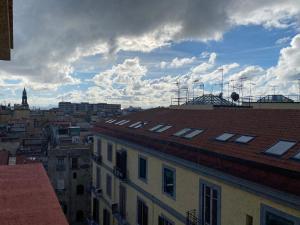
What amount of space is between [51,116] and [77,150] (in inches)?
3258

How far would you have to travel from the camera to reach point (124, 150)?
27516mm

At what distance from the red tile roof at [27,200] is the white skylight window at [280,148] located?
839 centimetres

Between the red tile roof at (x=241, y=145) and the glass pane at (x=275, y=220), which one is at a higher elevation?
the red tile roof at (x=241, y=145)

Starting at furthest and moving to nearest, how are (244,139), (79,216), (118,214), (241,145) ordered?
(79,216)
(118,214)
(244,139)
(241,145)

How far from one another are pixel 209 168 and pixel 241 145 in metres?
1.87

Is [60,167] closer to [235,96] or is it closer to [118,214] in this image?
[118,214]

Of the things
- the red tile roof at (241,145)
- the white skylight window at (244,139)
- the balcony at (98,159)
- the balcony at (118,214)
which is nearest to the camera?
the red tile roof at (241,145)

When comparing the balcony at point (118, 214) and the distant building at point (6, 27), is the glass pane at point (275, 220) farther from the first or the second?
the balcony at point (118, 214)

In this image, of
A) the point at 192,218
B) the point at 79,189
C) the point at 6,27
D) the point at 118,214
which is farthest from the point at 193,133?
the point at 79,189

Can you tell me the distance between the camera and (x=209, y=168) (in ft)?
51.2

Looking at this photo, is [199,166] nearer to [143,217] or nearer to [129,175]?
[143,217]

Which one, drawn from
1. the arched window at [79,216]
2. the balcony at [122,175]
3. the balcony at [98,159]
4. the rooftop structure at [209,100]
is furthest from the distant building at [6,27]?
the arched window at [79,216]

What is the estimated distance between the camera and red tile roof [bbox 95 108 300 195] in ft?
39.2

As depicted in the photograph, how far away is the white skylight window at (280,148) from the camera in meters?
12.9
